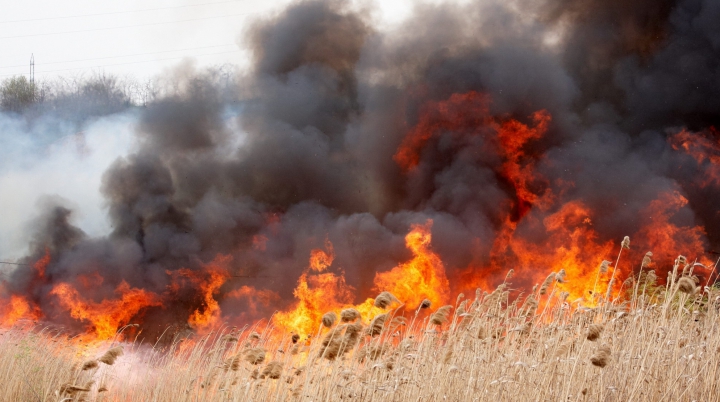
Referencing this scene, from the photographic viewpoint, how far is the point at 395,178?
19.3 m

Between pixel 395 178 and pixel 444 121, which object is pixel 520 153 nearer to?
pixel 444 121

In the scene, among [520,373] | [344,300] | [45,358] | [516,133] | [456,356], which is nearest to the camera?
[520,373]

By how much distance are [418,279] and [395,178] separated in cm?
501

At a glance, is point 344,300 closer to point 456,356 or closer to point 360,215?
point 360,215

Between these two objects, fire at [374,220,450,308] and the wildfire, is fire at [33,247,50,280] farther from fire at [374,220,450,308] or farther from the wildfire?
fire at [374,220,450,308]

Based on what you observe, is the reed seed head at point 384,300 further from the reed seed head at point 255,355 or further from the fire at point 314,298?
the fire at point 314,298

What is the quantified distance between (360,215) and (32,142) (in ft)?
52.0

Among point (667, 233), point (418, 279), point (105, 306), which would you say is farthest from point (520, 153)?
point (105, 306)

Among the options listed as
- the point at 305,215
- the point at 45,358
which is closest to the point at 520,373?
the point at 45,358

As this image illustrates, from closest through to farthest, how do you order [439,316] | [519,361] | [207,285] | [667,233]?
[519,361], [439,316], [667,233], [207,285]

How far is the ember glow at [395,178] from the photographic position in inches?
609

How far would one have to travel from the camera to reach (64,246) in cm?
1761

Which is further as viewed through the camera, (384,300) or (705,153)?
(705,153)

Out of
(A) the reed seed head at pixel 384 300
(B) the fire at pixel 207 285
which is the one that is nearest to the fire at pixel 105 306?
(B) the fire at pixel 207 285
